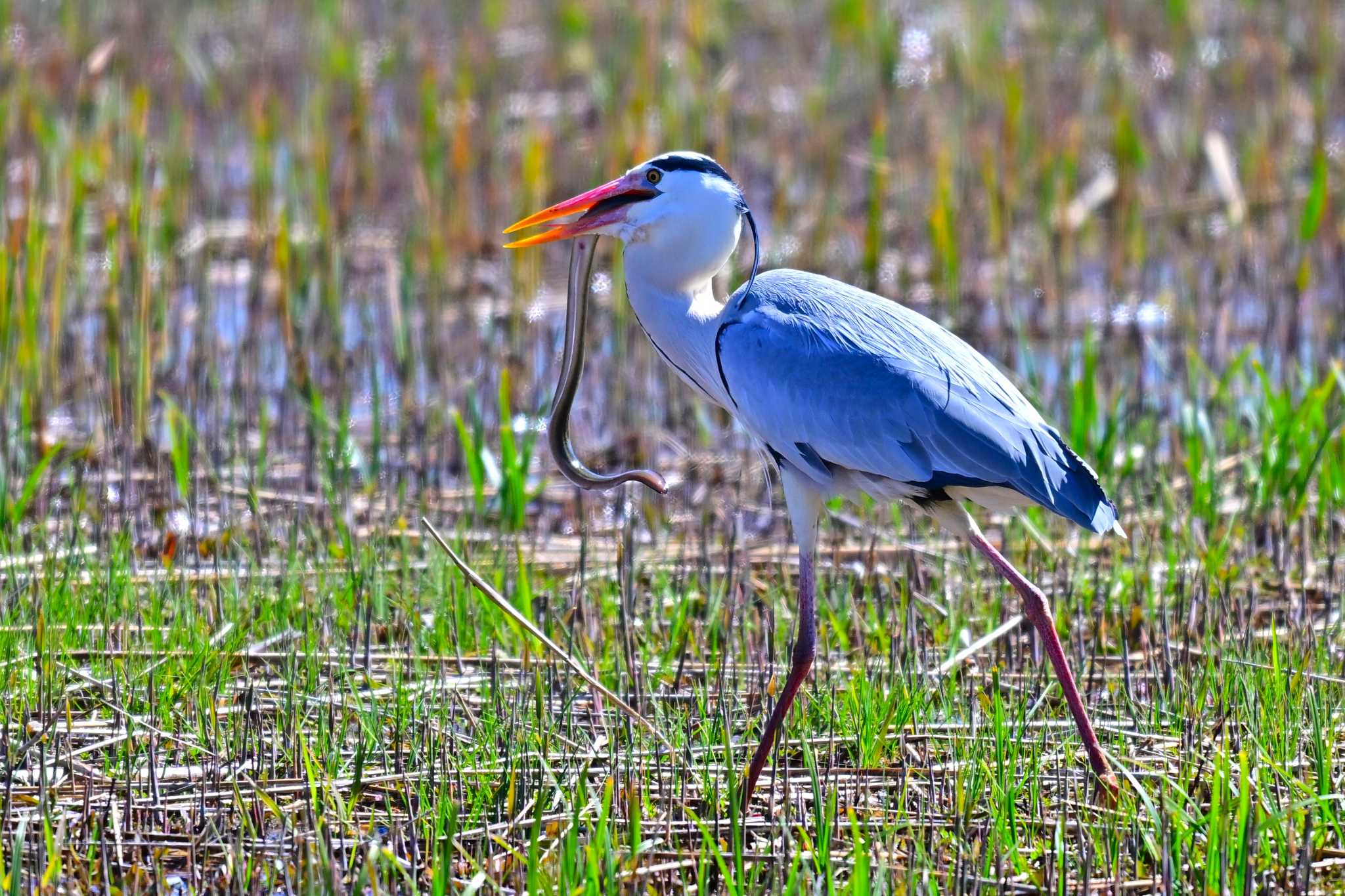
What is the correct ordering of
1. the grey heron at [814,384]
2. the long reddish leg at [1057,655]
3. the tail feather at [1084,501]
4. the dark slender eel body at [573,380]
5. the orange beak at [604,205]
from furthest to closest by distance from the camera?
the orange beak at [604,205], the dark slender eel body at [573,380], the grey heron at [814,384], the tail feather at [1084,501], the long reddish leg at [1057,655]

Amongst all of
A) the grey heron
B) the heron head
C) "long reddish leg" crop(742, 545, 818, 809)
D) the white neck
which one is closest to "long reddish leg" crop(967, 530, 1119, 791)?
the grey heron

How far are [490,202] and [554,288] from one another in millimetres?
540

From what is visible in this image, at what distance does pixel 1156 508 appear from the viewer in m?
5.18

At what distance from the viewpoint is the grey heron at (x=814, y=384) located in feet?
12.2

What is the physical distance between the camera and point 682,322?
4055 mm

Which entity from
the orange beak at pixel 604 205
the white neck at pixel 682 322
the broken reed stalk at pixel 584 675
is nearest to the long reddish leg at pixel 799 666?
the broken reed stalk at pixel 584 675

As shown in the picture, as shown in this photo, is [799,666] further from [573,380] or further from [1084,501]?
[573,380]

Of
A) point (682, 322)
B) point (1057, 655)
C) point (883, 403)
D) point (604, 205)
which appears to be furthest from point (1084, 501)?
point (604, 205)

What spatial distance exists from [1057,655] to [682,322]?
3.68 ft

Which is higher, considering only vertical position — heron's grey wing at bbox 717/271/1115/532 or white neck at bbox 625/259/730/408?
white neck at bbox 625/259/730/408

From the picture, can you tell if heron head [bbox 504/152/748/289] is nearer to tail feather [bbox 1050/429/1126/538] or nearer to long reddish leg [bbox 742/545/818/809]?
long reddish leg [bbox 742/545/818/809]

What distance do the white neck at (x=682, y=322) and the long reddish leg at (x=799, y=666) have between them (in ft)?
1.60

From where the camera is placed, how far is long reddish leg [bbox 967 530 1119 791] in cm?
348

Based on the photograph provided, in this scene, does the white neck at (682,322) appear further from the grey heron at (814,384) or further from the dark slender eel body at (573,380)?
the dark slender eel body at (573,380)
